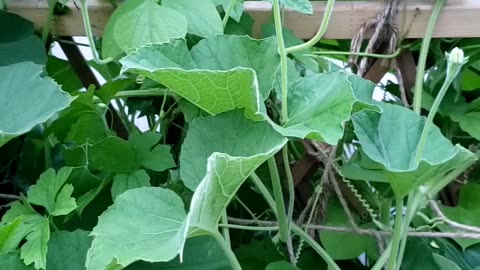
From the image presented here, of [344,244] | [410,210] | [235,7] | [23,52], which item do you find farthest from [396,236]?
[23,52]

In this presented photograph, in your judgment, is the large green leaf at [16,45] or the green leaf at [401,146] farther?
the large green leaf at [16,45]

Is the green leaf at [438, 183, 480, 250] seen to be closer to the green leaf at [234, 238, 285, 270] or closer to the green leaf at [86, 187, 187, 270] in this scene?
the green leaf at [234, 238, 285, 270]

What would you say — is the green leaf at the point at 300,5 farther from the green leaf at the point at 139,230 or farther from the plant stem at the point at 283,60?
the green leaf at the point at 139,230

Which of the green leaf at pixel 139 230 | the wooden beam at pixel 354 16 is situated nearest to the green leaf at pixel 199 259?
the green leaf at pixel 139 230

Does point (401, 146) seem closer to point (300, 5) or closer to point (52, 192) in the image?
point (300, 5)

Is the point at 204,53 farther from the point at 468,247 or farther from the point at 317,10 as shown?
the point at 468,247
